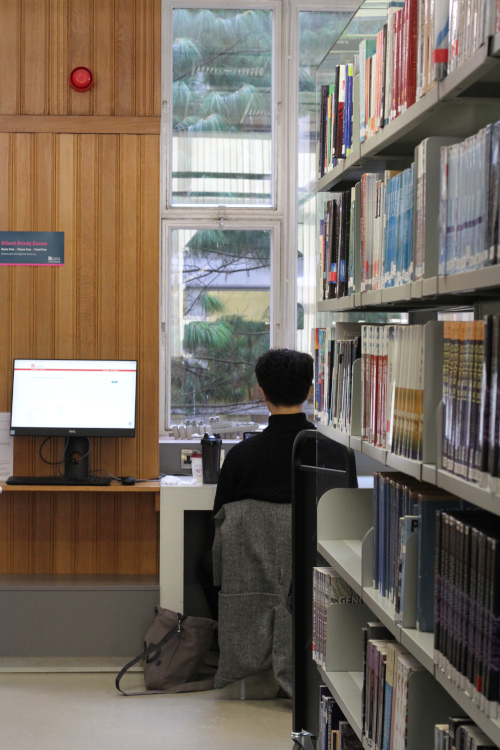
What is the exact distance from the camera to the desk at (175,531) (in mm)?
3695

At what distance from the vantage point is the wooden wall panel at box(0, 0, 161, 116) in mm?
3939

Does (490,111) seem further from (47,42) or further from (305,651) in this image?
(47,42)

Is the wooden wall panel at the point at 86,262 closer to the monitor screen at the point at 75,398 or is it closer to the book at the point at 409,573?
the monitor screen at the point at 75,398

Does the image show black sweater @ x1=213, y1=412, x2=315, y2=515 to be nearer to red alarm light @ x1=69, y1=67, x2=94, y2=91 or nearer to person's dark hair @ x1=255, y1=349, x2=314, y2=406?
person's dark hair @ x1=255, y1=349, x2=314, y2=406

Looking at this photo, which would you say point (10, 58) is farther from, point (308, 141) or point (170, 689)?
point (170, 689)

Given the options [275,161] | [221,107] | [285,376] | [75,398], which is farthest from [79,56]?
[285,376]

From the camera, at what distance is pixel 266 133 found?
14.2 ft

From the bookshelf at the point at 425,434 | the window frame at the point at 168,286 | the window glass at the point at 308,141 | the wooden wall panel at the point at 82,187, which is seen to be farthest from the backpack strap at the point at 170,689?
the window glass at the point at 308,141

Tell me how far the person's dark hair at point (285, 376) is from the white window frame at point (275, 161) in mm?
1022

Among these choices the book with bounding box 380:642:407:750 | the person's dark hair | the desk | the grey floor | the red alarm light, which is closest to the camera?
the book with bounding box 380:642:407:750

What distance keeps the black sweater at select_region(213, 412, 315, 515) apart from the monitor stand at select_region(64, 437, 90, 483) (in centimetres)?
75

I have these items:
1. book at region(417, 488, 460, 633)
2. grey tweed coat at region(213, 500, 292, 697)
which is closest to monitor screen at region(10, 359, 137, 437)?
grey tweed coat at region(213, 500, 292, 697)

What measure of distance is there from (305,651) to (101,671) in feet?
4.27

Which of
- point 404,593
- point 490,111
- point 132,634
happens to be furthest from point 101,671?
point 490,111
